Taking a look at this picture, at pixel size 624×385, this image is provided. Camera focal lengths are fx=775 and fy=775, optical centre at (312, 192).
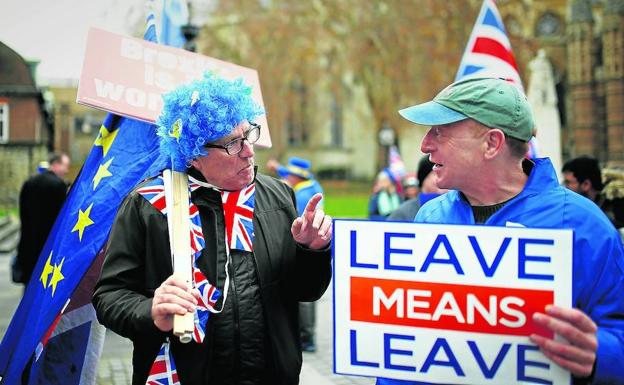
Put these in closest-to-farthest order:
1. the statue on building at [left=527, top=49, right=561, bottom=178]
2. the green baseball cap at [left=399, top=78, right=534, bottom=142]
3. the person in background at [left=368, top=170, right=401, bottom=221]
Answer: the green baseball cap at [left=399, top=78, right=534, bottom=142], the person in background at [left=368, top=170, right=401, bottom=221], the statue on building at [left=527, top=49, right=561, bottom=178]

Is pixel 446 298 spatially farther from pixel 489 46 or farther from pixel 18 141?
pixel 18 141

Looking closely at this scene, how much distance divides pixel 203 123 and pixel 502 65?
4927 millimetres

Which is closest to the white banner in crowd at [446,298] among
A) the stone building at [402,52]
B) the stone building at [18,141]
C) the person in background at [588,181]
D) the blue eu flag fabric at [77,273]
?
the blue eu flag fabric at [77,273]

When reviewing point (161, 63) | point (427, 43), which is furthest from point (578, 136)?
point (161, 63)

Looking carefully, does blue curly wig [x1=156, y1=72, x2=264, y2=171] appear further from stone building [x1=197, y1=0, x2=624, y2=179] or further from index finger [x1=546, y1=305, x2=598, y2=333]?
stone building [x1=197, y1=0, x2=624, y2=179]

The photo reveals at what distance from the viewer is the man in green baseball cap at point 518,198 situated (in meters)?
2.14

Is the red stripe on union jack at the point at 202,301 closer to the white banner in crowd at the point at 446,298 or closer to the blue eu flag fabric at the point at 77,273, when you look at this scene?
the white banner in crowd at the point at 446,298

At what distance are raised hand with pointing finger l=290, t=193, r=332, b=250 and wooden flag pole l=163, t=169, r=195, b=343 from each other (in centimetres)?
41

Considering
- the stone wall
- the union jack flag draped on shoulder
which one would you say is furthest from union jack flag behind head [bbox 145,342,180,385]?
the stone wall

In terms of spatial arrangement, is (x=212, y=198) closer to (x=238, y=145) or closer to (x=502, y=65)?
(x=238, y=145)

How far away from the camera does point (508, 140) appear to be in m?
2.47

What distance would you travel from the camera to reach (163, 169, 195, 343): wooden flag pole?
2463 millimetres

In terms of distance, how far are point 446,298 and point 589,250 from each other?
431mm

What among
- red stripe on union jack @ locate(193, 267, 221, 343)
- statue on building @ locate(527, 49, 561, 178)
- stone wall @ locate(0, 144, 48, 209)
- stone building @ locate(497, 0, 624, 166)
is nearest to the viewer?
red stripe on union jack @ locate(193, 267, 221, 343)
